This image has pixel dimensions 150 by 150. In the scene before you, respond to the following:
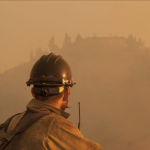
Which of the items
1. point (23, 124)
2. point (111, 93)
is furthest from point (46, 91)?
point (111, 93)

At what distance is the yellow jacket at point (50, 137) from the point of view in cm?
136

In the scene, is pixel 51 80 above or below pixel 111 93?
above

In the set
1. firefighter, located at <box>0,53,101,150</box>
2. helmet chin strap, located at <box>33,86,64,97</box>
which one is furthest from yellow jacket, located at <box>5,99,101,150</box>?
helmet chin strap, located at <box>33,86,64,97</box>

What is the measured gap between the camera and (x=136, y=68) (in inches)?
1144

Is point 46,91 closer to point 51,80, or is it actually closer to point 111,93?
point 51,80

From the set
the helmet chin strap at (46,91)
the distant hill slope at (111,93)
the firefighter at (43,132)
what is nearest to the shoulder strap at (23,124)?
the firefighter at (43,132)

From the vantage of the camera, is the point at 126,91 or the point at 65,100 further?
the point at 126,91

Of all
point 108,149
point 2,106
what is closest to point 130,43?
point 108,149

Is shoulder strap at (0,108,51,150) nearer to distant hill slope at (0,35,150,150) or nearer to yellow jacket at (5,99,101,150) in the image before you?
yellow jacket at (5,99,101,150)

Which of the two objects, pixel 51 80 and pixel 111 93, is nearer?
pixel 51 80

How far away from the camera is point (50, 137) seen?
138 centimetres

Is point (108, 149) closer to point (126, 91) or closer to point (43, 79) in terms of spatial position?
point (126, 91)

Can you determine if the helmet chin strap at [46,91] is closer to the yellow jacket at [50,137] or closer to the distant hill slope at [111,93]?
the yellow jacket at [50,137]

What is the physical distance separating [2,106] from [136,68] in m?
18.1
